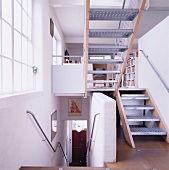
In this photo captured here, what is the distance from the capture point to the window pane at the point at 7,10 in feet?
8.41

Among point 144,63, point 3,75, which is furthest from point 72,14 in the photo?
point 3,75

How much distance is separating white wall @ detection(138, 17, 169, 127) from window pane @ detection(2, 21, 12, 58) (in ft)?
8.69

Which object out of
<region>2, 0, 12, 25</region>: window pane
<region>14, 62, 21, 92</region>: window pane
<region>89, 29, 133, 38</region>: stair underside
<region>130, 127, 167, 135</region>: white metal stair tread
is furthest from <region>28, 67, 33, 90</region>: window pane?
<region>130, 127, 167, 135</region>: white metal stair tread

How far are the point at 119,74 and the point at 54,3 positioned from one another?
2216mm

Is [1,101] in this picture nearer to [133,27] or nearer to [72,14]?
[133,27]

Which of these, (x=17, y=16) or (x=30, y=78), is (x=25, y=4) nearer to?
(x=17, y=16)

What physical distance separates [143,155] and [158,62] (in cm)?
197

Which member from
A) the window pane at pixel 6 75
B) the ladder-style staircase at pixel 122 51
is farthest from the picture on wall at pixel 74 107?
the window pane at pixel 6 75

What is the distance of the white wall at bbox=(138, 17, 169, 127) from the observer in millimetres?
3752

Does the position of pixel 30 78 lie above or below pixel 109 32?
below

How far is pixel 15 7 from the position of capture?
3.00 meters

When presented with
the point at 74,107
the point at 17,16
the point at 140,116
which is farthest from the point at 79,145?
the point at 17,16

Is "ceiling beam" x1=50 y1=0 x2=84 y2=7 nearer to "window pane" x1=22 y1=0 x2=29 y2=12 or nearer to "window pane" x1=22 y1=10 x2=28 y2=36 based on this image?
"window pane" x1=22 y1=0 x2=29 y2=12

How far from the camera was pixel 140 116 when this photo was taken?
166 inches
